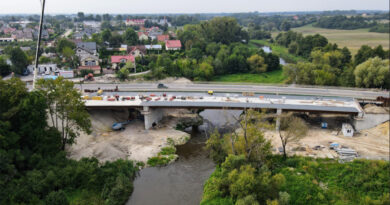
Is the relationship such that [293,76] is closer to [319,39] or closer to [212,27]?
[319,39]

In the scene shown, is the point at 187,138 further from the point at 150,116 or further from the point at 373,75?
the point at 373,75

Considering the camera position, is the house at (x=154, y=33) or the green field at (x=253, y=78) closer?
the green field at (x=253, y=78)

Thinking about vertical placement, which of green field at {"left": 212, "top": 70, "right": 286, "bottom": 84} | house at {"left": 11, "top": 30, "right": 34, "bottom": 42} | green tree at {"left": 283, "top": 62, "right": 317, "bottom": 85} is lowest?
green field at {"left": 212, "top": 70, "right": 286, "bottom": 84}

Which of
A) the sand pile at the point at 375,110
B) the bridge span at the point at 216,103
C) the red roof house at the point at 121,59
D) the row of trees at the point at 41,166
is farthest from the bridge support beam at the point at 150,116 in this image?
the sand pile at the point at 375,110

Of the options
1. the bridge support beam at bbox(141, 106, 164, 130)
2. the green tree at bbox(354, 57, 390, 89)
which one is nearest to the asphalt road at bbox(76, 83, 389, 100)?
the green tree at bbox(354, 57, 390, 89)

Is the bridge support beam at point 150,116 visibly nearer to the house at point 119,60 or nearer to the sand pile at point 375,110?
the house at point 119,60

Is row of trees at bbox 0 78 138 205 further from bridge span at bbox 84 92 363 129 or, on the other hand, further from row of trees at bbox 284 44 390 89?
row of trees at bbox 284 44 390 89
